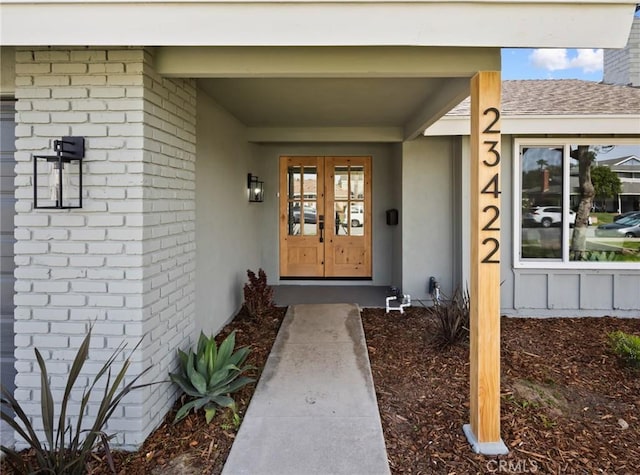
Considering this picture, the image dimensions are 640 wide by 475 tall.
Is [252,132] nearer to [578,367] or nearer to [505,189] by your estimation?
[505,189]

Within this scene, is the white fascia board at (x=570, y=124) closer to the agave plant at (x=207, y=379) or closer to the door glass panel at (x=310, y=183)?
the door glass panel at (x=310, y=183)

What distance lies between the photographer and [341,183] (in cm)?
758

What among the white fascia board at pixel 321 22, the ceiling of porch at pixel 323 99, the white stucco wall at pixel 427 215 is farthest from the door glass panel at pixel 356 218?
the white fascia board at pixel 321 22

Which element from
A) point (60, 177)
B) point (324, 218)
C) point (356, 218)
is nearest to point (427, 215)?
point (356, 218)

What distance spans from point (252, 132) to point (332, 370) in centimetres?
387

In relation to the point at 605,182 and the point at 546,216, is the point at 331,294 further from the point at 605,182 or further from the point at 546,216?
the point at 605,182

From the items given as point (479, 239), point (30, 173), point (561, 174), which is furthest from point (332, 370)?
point (561, 174)

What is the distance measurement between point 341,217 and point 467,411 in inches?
191

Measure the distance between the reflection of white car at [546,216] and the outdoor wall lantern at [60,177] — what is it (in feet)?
17.9

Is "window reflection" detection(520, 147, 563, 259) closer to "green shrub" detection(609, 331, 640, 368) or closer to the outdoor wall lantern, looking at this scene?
"green shrub" detection(609, 331, 640, 368)

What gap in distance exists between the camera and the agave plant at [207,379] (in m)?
3.04

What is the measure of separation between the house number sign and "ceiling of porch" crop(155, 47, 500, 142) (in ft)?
1.35

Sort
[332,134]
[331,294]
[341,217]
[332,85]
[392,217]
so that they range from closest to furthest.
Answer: [332,85] < [332,134] < [331,294] < [392,217] < [341,217]

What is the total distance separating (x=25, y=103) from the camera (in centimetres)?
269
